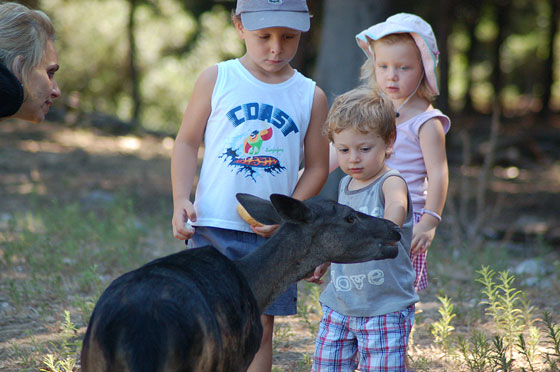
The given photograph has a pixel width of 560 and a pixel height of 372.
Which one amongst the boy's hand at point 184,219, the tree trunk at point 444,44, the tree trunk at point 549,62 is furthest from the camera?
the tree trunk at point 549,62

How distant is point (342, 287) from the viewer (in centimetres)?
336

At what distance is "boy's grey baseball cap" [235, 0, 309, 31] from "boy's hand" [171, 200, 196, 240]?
39.3 inches

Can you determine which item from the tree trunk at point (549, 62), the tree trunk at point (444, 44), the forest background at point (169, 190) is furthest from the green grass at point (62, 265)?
the tree trunk at point (549, 62)

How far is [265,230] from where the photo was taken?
333 centimetres

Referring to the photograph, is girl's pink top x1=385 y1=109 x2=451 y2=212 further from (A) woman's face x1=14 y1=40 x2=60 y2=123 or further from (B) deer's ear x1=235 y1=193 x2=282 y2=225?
(A) woman's face x1=14 y1=40 x2=60 y2=123

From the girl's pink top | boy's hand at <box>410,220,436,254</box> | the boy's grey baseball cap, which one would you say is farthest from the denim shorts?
the boy's grey baseball cap

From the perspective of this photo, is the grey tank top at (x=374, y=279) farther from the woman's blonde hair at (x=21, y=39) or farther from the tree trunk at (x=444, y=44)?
the tree trunk at (x=444, y=44)

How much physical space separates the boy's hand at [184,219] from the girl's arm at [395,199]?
1.00 meters

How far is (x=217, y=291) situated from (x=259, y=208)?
1.91 feet

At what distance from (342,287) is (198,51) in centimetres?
1577

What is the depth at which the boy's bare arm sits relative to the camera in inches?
143

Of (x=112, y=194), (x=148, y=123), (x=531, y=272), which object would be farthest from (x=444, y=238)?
(x=148, y=123)

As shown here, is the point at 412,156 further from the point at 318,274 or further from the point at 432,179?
the point at 318,274

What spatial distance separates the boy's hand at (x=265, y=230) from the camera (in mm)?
3307
